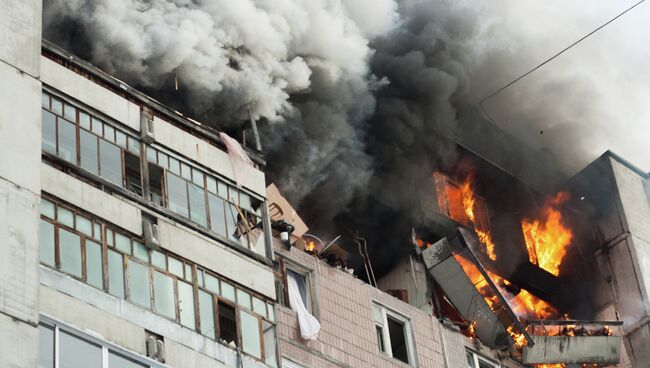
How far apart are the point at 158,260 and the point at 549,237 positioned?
2386 cm

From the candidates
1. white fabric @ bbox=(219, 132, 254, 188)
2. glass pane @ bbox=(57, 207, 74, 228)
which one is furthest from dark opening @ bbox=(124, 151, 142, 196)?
white fabric @ bbox=(219, 132, 254, 188)

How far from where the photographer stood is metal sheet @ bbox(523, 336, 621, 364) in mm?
36406

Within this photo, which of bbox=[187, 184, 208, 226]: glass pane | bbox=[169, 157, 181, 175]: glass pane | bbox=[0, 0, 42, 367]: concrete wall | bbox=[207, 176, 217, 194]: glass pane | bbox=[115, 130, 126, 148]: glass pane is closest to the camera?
bbox=[0, 0, 42, 367]: concrete wall

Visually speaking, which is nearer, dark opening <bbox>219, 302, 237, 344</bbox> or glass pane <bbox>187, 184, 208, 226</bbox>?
dark opening <bbox>219, 302, 237, 344</bbox>

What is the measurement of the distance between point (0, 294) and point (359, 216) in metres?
22.6

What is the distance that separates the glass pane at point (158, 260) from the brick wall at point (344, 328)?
4195 mm

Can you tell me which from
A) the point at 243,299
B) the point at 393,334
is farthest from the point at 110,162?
the point at 393,334

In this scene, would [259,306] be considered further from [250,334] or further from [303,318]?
[303,318]

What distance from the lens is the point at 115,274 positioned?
75.8 feet

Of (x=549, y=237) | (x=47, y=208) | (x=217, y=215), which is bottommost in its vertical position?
(x=47, y=208)

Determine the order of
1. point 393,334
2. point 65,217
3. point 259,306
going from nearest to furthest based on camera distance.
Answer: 1. point 65,217
2. point 259,306
3. point 393,334

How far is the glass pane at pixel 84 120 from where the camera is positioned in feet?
82.7

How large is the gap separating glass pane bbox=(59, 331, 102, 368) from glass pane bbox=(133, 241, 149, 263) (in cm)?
310

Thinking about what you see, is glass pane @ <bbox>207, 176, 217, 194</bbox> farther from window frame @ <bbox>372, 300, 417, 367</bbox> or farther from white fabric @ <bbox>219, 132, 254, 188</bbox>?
window frame @ <bbox>372, 300, 417, 367</bbox>
